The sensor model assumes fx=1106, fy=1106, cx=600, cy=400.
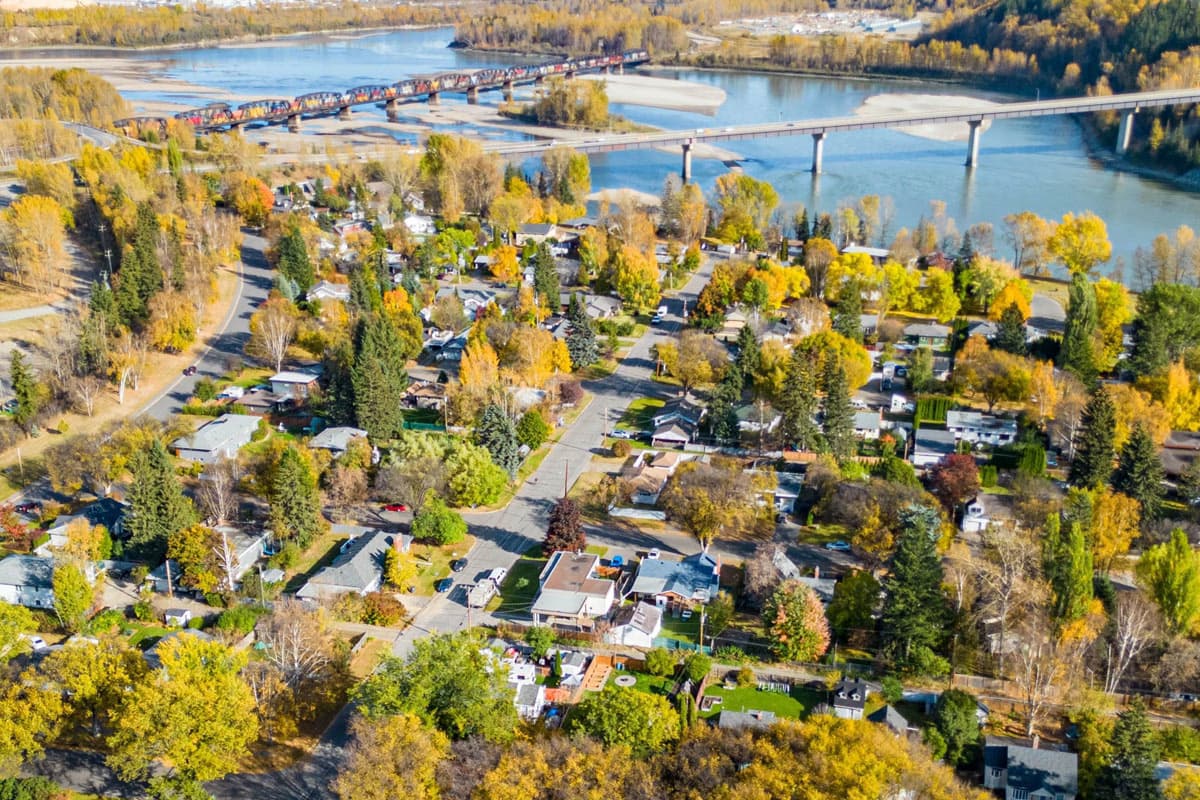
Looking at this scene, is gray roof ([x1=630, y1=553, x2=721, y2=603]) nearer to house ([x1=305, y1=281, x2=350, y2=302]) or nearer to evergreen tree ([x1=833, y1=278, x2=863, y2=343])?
evergreen tree ([x1=833, y1=278, x2=863, y2=343])

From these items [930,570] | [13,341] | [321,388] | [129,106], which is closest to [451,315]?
[321,388]

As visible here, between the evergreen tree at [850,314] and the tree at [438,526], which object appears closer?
the tree at [438,526]

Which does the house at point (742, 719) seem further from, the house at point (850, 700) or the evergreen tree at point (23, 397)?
the evergreen tree at point (23, 397)

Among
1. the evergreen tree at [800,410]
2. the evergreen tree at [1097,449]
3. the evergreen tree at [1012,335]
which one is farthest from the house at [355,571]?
the evergreen tree at [1012,335]

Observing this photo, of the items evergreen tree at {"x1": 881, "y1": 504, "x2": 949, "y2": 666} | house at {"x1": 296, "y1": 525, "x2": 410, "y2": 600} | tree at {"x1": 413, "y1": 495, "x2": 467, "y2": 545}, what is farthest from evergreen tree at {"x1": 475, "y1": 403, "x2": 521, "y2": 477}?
evergreen tree at {"x1": 881, "y1": 504, "x2": 949, "y2": 666}

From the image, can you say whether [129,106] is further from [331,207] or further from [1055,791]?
[1055,791]

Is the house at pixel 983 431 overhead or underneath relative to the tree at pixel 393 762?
underneath
